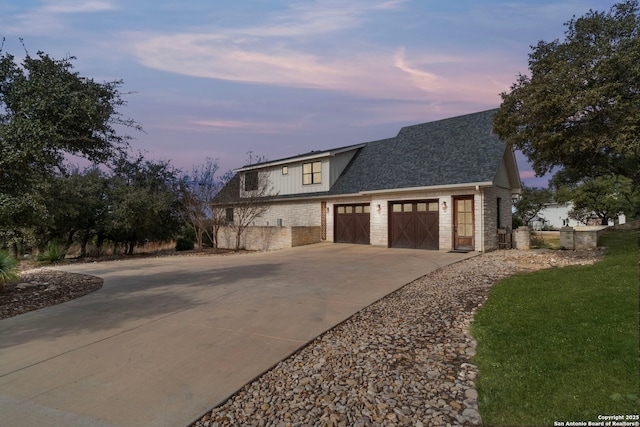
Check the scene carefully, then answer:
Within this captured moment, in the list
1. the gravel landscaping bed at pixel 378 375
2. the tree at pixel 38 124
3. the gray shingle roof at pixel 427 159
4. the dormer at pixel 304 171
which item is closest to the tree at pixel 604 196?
the gray shingle roof at pixel 427 159

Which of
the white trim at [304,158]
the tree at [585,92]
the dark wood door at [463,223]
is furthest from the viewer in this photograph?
the white trim at [304,158]

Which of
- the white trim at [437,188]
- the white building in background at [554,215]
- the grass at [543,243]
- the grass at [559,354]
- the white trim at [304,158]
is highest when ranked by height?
the white trim at [304,158]

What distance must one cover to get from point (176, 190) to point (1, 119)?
48.5ft

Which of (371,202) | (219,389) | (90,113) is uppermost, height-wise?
(90,113)

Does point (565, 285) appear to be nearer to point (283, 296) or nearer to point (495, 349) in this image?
point (495, 349)

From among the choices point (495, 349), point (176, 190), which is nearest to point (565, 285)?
Answer: point (495, 349)

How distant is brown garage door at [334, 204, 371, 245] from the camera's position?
1930 cm

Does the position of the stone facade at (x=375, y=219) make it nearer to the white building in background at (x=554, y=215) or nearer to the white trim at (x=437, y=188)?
the white trim at (x=437, y=188)

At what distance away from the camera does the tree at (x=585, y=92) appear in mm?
9305

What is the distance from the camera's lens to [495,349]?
4.39 meters

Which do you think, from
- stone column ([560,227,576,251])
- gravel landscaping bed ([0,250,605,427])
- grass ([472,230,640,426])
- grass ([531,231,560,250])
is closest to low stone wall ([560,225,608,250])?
stone column ([560,227,576,251])

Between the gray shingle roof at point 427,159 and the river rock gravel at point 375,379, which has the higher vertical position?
the gray shingle roof at point 427,159

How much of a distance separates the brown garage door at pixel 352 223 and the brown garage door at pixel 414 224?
1.80 m

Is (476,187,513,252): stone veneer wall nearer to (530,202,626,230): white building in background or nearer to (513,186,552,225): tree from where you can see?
(513,186,552,225): tree
